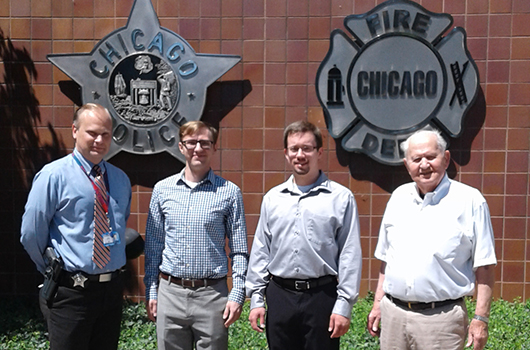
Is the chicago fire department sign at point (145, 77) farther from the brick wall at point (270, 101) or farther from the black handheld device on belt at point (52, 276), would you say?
the black handheld device on belt at point (52, 276)

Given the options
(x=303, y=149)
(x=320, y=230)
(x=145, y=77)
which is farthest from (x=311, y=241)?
(x=145, y=77)

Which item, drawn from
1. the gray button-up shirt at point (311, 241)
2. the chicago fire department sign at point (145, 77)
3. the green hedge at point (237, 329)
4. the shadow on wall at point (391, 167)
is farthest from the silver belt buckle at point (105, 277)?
the shadow on wall at point (391, 167)

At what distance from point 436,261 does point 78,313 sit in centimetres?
204

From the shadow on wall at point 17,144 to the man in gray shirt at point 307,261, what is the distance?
331 centimetres

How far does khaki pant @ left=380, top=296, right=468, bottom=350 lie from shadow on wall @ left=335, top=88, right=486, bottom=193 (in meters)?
2.47

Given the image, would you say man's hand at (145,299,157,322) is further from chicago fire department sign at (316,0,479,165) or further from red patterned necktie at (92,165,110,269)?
chicago fire department sign at (316,0,479,165)

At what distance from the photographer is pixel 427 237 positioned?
111 inches

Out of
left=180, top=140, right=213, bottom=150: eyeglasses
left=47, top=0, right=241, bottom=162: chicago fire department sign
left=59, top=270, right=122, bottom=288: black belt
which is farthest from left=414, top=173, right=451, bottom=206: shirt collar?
left=47, top=0, right=241, bottom=162: chicago fire department sign

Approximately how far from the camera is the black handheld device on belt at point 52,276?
2930 mm

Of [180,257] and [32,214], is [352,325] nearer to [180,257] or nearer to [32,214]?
[180,257]

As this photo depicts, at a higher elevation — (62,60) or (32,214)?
(62,60)

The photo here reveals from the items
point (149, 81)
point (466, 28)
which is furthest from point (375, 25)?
point (149, 81)

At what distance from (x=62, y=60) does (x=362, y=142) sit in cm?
314

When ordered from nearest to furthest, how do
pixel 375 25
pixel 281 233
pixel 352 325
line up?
pixel 281 233
pixel 352 325
pixel 375 25
